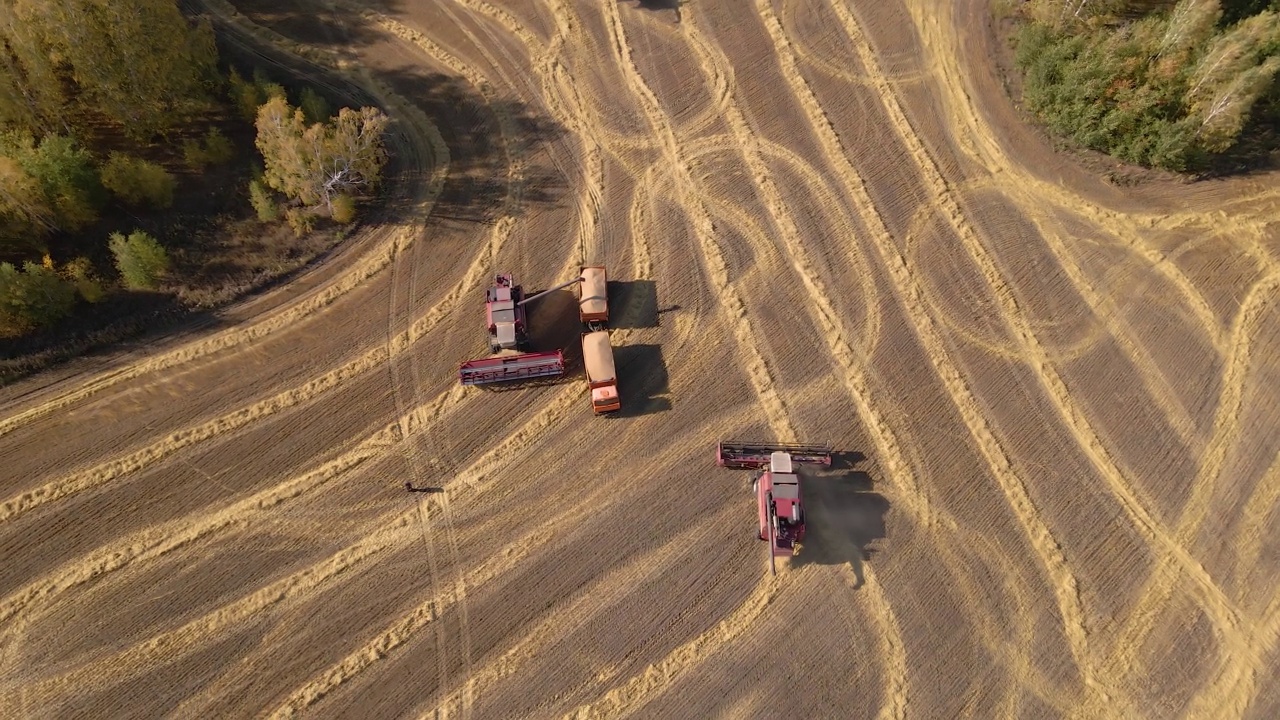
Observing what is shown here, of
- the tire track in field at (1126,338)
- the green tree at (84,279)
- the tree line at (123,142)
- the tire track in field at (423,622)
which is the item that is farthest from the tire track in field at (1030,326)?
the green tree at (84,279)

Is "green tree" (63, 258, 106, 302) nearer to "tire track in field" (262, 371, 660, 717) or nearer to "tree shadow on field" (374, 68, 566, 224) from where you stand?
"tree shadow on field" (374, 68, 566, 224)

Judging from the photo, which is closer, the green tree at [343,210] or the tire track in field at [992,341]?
the tire track in field at [992,341]

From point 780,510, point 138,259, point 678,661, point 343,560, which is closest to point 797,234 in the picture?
point 780,510

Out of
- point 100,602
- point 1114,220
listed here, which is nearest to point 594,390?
point 100,602

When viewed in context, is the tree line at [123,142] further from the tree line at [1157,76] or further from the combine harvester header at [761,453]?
the tree line at [1157,76]

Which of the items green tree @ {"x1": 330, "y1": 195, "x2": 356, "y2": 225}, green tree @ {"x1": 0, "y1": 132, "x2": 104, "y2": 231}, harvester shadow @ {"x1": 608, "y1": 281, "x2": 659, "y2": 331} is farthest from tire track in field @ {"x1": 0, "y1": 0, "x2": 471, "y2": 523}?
green tree @ {"x1": 0, "y1": 132, "x2": 104, "y2": 231}

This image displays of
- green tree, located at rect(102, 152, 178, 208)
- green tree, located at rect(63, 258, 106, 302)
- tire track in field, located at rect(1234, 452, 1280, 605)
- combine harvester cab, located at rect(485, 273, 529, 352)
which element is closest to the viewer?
tire track in field, located at rect(1234, 452, 1280, 605)
